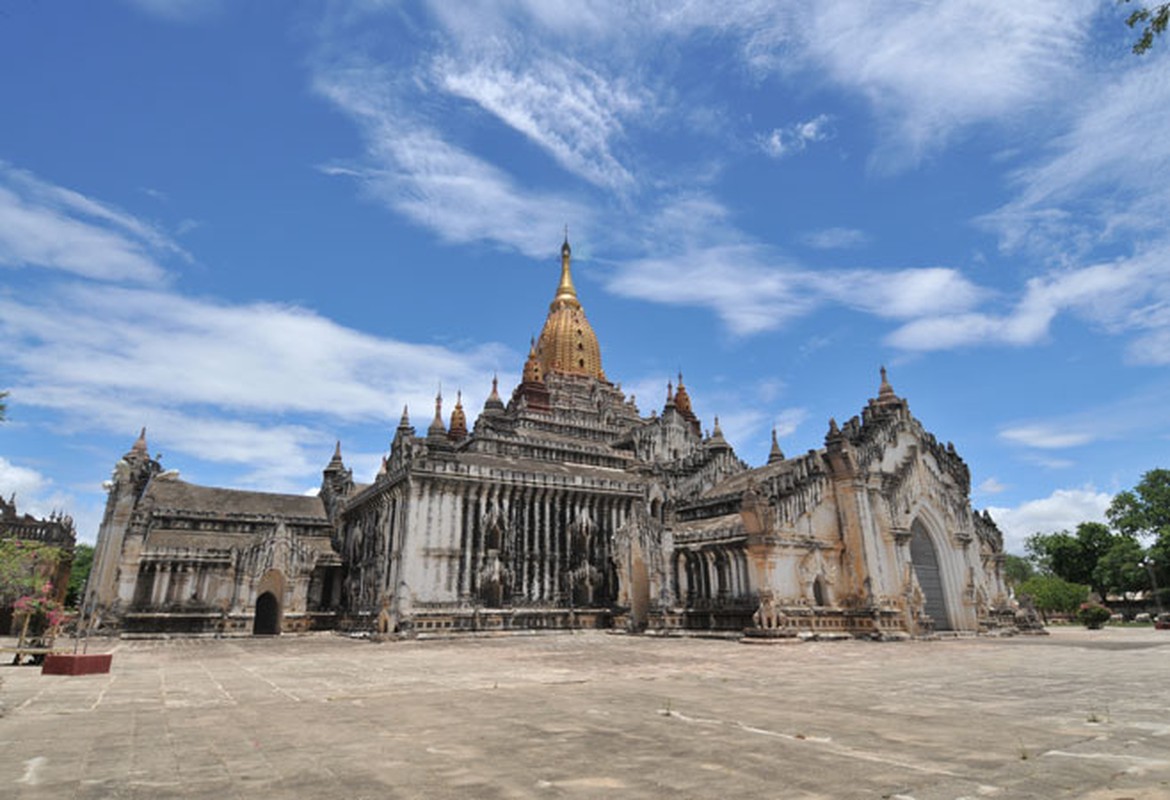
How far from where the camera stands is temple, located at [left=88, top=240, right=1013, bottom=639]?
31.8m

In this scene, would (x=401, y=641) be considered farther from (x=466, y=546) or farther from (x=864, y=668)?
(x=864, y=668)

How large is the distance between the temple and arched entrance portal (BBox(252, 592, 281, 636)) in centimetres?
12

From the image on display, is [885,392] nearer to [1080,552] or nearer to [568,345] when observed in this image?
[568,345]

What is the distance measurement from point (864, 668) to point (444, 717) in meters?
11.2

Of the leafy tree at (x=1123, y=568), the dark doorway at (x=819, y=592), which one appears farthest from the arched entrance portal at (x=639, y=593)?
the leafy tree at (x=1123, y=568)

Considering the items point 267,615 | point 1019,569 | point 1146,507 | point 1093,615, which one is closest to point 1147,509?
point 1146,507

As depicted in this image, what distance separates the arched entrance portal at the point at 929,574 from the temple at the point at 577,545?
4.4 inches

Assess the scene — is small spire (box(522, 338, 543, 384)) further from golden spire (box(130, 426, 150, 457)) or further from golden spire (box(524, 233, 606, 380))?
golden spire (box(130, 426, 150, 457))

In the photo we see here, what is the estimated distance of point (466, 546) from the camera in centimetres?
3797

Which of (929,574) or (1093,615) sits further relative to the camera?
(1093,615)

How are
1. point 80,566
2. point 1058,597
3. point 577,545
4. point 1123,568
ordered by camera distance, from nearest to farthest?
1. point 577,545
2. point 1123,568
3. point 1058,597
4. point 80,566

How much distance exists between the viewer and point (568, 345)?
228 ft

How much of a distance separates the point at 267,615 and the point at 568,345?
37819mm

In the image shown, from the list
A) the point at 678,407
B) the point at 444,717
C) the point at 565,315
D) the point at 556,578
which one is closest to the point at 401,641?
the point at 556,578
